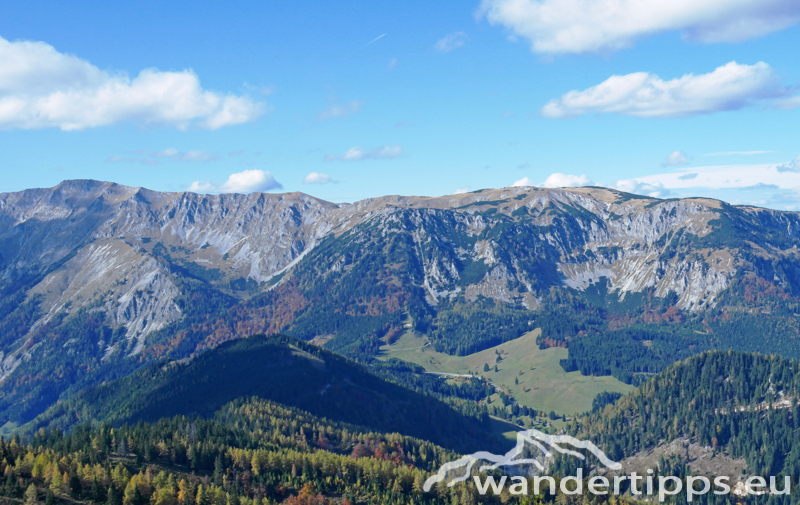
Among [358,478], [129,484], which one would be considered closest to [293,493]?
[358,478]

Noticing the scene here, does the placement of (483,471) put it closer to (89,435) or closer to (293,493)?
(293,493)

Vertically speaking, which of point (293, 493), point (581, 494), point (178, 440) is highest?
point (178, 440)

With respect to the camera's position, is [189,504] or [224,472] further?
[224,472]

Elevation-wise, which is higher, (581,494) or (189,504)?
(189,504)

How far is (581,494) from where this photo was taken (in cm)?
18225

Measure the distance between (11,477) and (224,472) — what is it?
5173cm

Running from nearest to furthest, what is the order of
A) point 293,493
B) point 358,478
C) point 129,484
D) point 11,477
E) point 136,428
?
1. point 11,477
2. point 129,484
3. point 293,493
4. point 358,478
5. point 136,428

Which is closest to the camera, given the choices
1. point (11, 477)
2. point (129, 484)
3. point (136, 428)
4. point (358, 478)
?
point (11, 477)

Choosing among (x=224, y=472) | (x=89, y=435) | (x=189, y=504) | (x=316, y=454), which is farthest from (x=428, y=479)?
(x=89, y=435)

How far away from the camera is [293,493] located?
6531 inches

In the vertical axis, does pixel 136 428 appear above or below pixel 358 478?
above

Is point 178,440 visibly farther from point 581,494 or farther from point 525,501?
point 581,494

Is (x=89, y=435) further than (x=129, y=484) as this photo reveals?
Yes

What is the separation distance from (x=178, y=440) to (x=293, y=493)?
37392 mm
